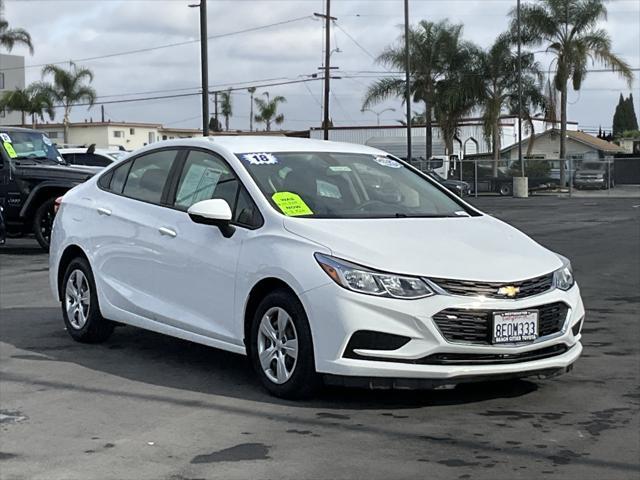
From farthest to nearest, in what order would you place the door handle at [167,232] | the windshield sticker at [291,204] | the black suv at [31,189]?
the black suv at [31,189]
the door handle at [167,232]
the windshield sticker at [291,204]

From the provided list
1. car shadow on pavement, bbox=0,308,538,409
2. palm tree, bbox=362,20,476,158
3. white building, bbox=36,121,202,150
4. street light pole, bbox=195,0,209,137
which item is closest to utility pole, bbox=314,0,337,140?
palm tree, bbox=362,20,476,158

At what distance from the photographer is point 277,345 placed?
6062 mm

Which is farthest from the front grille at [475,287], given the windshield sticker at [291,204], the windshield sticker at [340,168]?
the windshield sticker at [340,168]

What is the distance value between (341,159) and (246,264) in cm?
130

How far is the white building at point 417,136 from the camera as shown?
6556 cm

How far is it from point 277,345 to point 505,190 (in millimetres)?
44319

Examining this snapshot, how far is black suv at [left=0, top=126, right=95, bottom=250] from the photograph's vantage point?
1544cm

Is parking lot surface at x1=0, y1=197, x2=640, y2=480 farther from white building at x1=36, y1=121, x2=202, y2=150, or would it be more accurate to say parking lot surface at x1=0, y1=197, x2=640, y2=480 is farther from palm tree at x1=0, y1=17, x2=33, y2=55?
white building at x1=36, y1=121, x2=202, y2=150

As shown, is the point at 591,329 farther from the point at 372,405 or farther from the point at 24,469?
the point at 24,469

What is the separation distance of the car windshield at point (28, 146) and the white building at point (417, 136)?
154ft

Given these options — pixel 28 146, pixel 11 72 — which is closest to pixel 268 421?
pixel 28 146

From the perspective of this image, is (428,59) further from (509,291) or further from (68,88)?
(509,291)

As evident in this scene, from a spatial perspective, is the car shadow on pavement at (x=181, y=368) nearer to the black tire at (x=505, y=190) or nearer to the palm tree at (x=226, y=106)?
the black tire at (x=505, y=190)

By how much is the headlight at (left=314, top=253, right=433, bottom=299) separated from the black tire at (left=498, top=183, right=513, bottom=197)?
145 feet
